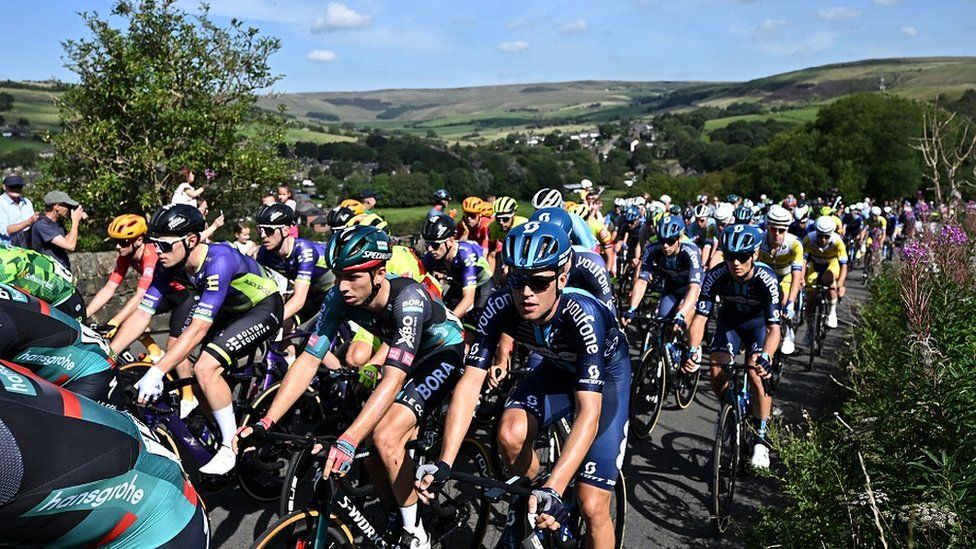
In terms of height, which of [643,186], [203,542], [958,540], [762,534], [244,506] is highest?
[203,542]

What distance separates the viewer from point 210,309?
191 inches

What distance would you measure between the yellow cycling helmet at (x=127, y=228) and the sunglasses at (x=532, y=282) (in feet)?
12.4

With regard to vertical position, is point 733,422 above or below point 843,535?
below

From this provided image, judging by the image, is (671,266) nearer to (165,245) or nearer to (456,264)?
(456,264)

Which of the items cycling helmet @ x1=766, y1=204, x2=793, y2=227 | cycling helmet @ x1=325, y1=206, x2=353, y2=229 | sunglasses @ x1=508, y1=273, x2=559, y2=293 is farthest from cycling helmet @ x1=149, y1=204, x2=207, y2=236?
cycling helmet @ x1=766, y1=204, x2=793, y2=227

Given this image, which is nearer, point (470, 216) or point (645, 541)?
point (645, 541)

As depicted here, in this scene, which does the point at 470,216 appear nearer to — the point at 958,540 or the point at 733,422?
the point at 733,422

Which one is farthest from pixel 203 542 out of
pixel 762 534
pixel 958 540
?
pixel 762 534

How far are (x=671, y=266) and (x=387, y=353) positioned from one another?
4.65 m

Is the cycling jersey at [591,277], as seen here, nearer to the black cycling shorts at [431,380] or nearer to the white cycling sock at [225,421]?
the black cycling shorts at [431,380]

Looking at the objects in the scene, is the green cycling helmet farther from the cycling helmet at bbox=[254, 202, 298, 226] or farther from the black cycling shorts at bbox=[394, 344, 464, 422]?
the cycling helmet at bbox=[254, 202, 298, 226]

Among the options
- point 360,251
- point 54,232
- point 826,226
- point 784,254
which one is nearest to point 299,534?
point 360,251

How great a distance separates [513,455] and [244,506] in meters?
2.40

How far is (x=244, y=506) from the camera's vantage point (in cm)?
511
